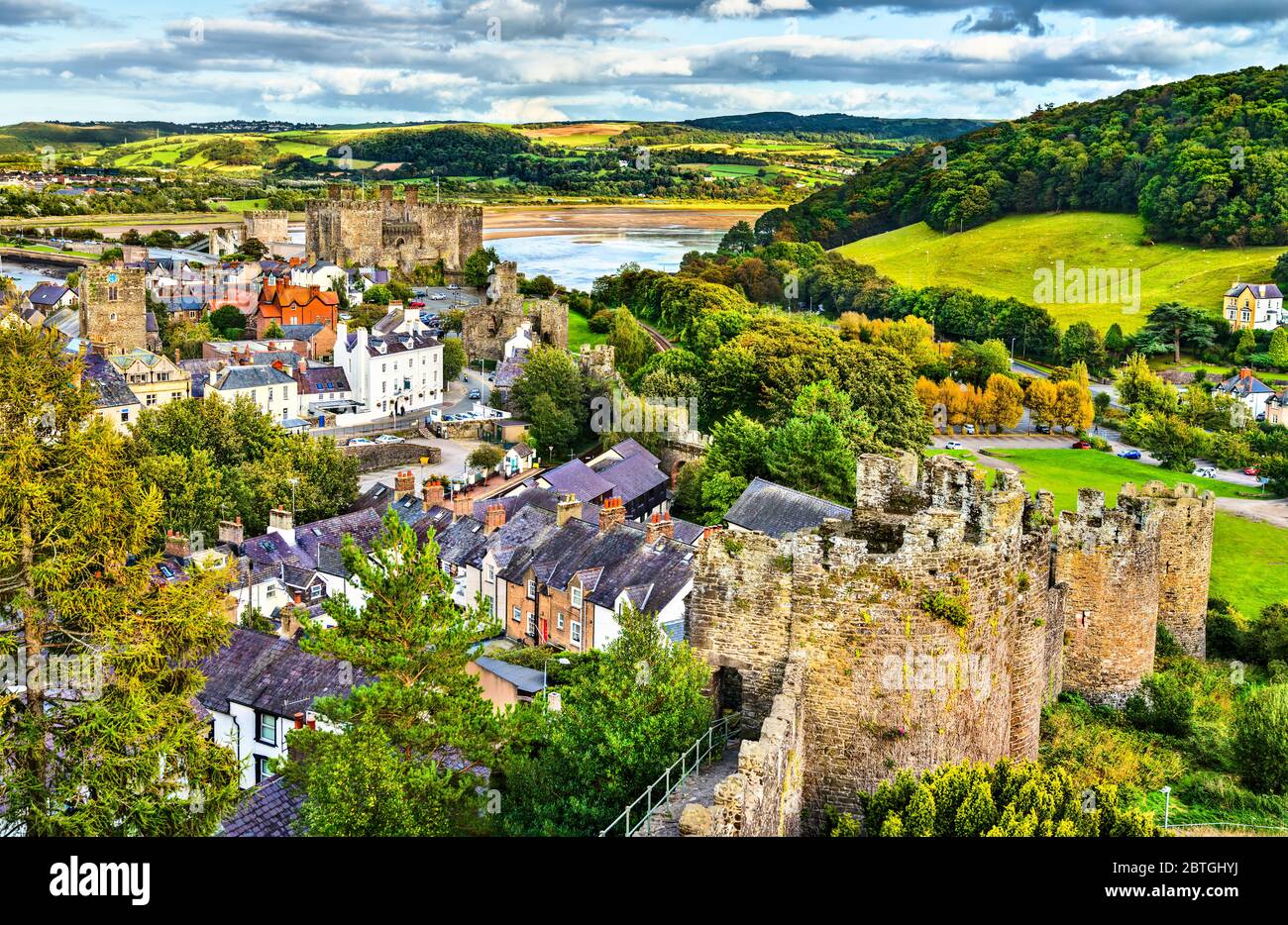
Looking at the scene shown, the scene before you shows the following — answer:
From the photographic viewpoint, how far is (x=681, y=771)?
571 inches

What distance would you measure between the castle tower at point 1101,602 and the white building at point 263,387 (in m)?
55.2

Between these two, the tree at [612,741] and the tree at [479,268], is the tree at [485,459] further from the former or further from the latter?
the tree at [479,268]

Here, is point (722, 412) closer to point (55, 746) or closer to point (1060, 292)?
point (55, 746)

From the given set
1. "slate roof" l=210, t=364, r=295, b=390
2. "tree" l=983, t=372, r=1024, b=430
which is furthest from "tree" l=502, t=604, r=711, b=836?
"tree" l=983, t=372, r=1024, b=430

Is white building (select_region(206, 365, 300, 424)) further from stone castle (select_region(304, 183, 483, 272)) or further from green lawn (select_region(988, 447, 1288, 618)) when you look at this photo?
stone castle (select_region(304, 183, 483, 272))

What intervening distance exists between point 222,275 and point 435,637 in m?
97.0

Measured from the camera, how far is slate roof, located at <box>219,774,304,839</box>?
20.7 meters

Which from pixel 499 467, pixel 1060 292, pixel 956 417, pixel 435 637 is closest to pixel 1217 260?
pixel 1060 292

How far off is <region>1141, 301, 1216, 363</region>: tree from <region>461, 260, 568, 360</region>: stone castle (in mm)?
48517

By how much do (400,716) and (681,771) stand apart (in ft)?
14.7

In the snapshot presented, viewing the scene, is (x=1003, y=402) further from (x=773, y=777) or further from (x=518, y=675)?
(x=773, y=777)

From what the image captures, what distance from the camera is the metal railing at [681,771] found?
45.2 feet

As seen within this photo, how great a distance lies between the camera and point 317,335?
301 ft

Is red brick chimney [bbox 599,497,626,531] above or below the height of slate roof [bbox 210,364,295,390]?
below
